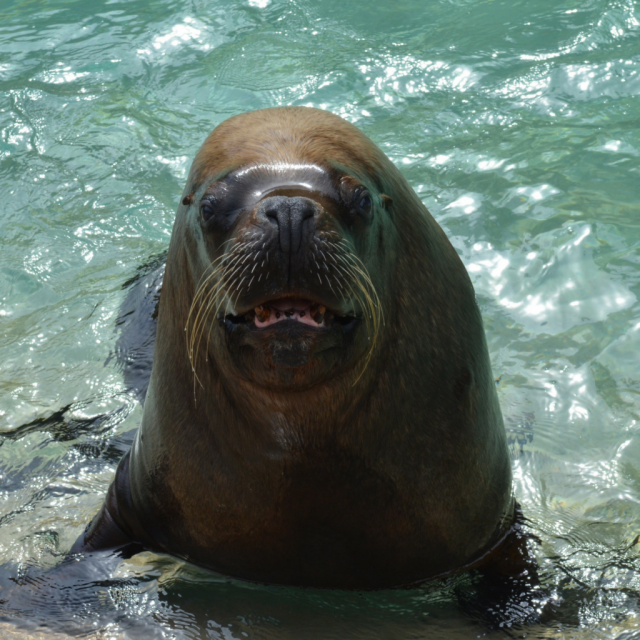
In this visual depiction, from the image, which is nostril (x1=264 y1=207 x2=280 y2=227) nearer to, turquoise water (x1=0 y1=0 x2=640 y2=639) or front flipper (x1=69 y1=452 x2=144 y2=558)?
turquoise water (x1=0 y1=0 x2=640 y2=639)

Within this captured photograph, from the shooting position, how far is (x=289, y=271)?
241 centimetres

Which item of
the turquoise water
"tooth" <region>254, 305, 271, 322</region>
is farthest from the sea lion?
the turquoise water

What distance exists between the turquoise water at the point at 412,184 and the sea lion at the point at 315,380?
231 millimetres

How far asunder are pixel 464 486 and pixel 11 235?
4606mm

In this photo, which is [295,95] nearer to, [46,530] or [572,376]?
[572,376]

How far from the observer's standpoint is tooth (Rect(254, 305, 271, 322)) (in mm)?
2543

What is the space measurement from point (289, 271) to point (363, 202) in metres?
0.45

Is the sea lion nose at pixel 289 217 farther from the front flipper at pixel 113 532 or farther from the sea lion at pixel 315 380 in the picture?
the front flipper at pixel 113 532

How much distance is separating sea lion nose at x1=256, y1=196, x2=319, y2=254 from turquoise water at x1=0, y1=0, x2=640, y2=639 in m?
1.36

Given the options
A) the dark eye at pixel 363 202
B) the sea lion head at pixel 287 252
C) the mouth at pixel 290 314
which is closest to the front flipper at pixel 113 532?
the sea lion head at pixel 287 252

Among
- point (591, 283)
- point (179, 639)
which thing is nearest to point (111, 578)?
point (179, 639)

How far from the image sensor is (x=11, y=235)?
6516 millimetres

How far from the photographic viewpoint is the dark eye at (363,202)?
272 cm

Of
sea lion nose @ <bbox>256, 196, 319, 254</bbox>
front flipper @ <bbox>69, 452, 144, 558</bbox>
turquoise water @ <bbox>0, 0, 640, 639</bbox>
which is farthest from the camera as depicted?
front flipper @ <bbox>69, 452, 144, 558</bbox>
